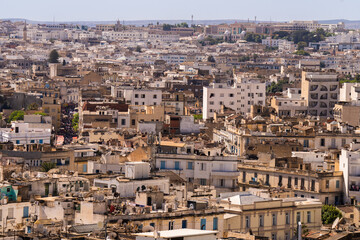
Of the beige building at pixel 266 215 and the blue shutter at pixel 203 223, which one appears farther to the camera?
the beige building at pixel 266 215

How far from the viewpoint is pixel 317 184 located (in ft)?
163

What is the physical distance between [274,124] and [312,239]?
3024 cm

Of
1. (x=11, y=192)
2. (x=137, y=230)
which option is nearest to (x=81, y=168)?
(x=11, y=192)

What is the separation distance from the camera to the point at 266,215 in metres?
39.8

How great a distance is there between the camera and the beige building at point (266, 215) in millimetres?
38938

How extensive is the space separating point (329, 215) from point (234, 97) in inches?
1868

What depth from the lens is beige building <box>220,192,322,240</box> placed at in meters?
38.9

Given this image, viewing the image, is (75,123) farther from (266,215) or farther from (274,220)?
(266,215)

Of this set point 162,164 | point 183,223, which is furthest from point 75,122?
point 183,223

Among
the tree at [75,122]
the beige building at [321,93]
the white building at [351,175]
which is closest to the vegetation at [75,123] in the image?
the tree at [75,122]

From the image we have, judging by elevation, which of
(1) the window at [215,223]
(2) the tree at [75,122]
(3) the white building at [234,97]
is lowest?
(2) the tree at [75,122]

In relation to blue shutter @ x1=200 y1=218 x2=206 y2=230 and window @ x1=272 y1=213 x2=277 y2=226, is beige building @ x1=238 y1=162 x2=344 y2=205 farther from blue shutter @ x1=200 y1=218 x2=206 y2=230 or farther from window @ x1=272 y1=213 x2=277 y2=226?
blue shutter @ x1=200 y1=218 x2=206 y2=230

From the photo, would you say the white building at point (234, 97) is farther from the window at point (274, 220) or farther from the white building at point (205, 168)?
the window at point (274, 220)

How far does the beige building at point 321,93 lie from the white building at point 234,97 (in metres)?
3.81
